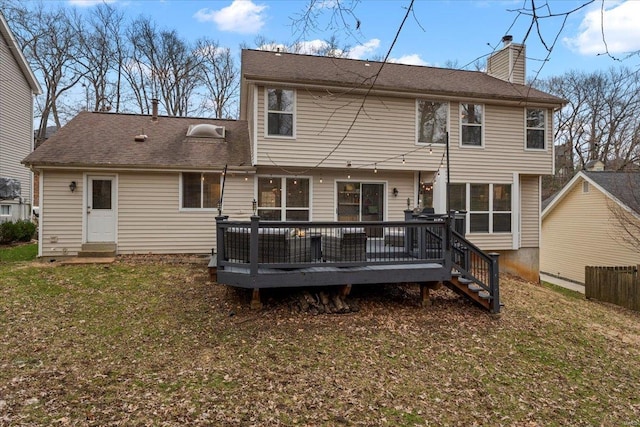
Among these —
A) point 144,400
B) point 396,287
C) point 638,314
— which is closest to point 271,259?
point 144,400

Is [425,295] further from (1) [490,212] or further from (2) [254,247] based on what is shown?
(1) [490,212]

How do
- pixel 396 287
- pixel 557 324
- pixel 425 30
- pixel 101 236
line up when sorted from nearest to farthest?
pixel 425 30 → pixel 557 324 → pixel 396 287 → pixel 101 236

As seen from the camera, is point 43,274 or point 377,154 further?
point 377,154

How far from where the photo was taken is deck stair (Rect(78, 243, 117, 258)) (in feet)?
30.6

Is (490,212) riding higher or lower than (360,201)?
lower

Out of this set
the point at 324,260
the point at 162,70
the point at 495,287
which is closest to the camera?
the point at 324,260

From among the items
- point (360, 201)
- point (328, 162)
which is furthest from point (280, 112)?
point (360, 201)

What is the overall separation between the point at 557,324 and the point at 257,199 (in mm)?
7647

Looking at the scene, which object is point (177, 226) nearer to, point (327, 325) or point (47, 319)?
point (47, 319)

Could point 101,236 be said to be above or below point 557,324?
above

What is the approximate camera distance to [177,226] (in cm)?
991

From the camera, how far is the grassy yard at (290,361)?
152 inches

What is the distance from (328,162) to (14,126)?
501 inches

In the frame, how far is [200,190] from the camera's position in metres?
10.0
